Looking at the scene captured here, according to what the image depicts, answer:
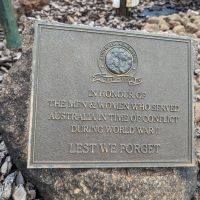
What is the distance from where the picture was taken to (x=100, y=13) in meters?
5.31

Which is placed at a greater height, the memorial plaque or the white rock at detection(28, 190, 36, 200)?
the memorial plaque

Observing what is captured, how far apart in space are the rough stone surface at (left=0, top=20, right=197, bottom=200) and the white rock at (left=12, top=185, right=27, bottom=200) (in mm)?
94

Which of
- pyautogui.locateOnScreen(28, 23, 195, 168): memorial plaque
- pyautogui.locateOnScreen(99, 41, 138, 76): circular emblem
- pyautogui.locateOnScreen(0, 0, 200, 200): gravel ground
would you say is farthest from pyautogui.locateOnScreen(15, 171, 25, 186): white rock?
pyautogui.locateOnScreen(0, 0, 200, 200): gravel ground

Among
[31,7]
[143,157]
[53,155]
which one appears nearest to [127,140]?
[143,157]

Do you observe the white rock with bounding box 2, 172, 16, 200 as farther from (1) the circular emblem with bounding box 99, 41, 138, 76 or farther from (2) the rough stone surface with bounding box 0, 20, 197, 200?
(1) the circular emblem with bounding box 99, 41, 138, 76

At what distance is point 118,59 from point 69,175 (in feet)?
2.59

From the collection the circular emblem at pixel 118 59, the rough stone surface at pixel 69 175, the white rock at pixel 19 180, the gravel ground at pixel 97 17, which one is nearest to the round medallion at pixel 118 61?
the circular emblem at pixel 118 59

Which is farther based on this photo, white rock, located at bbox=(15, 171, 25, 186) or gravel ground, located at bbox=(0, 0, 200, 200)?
gravel ground, located at bbox=(0, 0, 200, 200)

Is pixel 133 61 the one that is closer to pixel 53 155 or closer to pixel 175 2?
pixel 53 155

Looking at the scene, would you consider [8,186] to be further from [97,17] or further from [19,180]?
[97,17]

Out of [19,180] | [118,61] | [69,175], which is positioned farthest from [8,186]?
[118,61]

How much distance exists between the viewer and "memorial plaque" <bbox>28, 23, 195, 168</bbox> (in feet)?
7.04

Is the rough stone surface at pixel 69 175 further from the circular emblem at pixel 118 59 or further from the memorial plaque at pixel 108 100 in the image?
the circular emblem at pixel 118 59

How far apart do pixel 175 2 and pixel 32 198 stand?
5.31m
